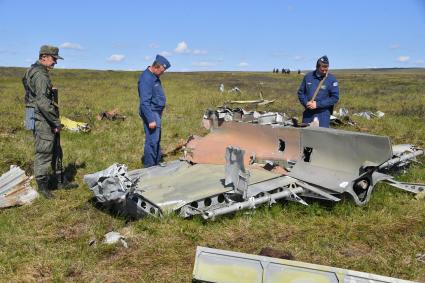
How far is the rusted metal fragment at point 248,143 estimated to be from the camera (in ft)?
21.2

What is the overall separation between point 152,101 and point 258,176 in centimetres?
246

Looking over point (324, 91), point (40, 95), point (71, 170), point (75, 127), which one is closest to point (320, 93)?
point (324, 91)

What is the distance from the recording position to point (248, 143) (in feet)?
22.9

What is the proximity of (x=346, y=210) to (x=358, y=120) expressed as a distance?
28.1 ft

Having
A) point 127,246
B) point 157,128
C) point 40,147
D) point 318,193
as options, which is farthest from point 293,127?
point 40,147

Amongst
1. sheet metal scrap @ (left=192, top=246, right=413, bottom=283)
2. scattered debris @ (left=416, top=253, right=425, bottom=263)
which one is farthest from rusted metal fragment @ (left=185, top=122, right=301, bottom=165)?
sheet metal scrap @ (left=192, top=246, right=413, bottom=283)

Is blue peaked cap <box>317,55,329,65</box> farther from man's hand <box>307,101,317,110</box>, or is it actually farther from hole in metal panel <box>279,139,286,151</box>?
hole in metal panel <box>279,139,286,151</box>

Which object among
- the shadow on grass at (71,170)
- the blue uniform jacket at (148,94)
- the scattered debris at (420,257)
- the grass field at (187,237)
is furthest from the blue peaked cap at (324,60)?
the shadow on grass at (71,170)

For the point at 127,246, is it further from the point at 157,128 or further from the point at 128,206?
the point at 157,128

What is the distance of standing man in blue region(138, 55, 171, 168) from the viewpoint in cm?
720

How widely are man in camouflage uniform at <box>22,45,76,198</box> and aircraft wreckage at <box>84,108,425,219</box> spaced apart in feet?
4.48

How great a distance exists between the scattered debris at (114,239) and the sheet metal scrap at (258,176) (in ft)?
1.34

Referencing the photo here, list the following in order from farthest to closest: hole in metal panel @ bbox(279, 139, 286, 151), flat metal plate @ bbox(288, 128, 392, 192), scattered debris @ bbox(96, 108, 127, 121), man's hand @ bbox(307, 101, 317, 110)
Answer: scattered debris @ bbox(96, 108, 127, 121) < man's hand @ bbox(307, 101, 317, 110) < hole in metal panel @ bbox(279, 139, 286, 151) < flat metal plate @ bbox(288, 128, 392, 192)

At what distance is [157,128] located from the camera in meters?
7.39
